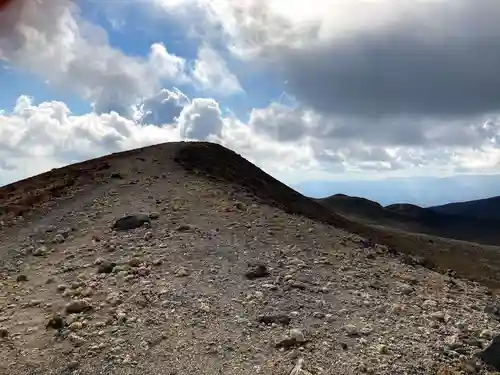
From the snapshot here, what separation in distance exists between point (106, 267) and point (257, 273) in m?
4.00

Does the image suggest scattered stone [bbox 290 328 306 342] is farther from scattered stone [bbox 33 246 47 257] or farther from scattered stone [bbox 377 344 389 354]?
scattered stone [bbox 33 246 47 257]

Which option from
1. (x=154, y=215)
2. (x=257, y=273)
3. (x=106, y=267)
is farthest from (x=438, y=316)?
(x=154, y=215)

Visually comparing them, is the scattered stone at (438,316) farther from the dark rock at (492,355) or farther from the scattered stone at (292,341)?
the scattered stone at (292,341)

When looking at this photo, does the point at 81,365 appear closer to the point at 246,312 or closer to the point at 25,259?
the point at 246,312

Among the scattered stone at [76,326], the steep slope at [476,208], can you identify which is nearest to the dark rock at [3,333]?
the scattered stone at [76,326]

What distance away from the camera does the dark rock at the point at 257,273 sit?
45.1 feet

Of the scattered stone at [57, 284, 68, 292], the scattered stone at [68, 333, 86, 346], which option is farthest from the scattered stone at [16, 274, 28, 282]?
the scattered stone at [68, 333, 86, 346]

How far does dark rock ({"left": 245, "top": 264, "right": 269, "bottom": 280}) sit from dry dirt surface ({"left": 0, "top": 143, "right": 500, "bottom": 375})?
5 centimetres

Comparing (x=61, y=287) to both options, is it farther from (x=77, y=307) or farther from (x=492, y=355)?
(x=492, y=355)

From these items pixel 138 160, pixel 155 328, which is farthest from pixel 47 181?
pixel 155 328

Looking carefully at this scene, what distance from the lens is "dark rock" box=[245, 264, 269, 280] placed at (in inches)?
542

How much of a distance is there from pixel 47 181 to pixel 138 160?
4.34 meters

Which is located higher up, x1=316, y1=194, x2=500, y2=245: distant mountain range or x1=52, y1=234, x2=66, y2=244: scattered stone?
x1=316, y1=194, x2=500, y2=245: distant mountain range

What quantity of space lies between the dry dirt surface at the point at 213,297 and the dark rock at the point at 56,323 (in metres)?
0.04
